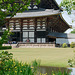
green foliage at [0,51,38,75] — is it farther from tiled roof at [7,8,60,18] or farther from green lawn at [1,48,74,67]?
tiled roof at [7,8,60,18]

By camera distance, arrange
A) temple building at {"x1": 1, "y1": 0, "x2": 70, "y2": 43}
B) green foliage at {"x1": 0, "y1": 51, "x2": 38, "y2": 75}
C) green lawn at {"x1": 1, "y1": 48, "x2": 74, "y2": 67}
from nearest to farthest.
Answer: green foliage at {"x1": 0, "y1": 51, "x2": 38, "y2": 75}
green lawn at {"x1": 1, "y1": 48, "x2": 74, "y2": 67}
temple building at {"x1": 1, "y1": 0, "x2": 70, "y2": 43}

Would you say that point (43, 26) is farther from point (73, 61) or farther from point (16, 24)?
point (73, 61)

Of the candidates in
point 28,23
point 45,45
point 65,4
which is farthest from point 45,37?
point 65,4

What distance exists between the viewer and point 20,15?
120 feet

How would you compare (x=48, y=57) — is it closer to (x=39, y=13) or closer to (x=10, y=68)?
(x=10, y=68)

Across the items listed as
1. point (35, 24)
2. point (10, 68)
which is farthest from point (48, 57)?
point (35, 24)

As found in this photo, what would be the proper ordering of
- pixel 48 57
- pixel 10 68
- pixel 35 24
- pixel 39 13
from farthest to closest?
pixel 35 24 < pixel 39 13 < pixel 48 57 < pixel 10 68

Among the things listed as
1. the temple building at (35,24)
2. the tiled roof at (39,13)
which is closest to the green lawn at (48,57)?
the tiled roof at (39,13)

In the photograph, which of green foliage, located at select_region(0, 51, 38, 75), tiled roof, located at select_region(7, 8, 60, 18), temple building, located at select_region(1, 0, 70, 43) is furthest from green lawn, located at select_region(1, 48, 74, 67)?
temple building, located at select_region(1, 0, 70, 43)

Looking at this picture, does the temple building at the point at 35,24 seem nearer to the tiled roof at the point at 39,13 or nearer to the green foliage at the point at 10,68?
the tiled roof at the point at 39,13

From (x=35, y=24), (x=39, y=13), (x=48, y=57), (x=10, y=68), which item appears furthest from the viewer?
(x=35, y=24)

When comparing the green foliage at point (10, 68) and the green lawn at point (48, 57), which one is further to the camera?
the green lawn at point (48, 57)

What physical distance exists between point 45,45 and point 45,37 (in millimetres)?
2253

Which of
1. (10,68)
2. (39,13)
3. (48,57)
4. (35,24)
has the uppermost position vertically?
(39,13)
